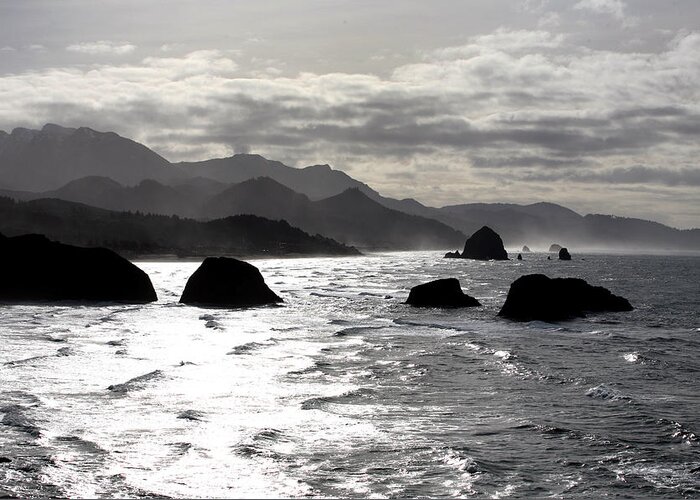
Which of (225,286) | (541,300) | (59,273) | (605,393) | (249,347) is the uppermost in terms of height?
(59,273)

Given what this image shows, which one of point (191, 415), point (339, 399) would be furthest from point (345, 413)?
point (191, 415)

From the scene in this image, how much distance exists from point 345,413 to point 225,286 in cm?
3851

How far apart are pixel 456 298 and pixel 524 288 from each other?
9.26m

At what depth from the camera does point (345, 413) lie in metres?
20.7

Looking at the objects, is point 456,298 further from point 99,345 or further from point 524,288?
point 99,345

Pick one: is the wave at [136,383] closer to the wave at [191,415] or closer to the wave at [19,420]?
the wave at [19,420]

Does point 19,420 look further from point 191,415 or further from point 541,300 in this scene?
point 541,300

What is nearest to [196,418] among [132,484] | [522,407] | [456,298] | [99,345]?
[132,484]

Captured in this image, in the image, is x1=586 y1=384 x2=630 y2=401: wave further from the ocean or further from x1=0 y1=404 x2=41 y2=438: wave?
x1=0 y1=404 x2=41 y2=438: wave

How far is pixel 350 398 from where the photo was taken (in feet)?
74.8

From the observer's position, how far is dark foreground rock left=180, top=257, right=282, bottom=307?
57594 mm

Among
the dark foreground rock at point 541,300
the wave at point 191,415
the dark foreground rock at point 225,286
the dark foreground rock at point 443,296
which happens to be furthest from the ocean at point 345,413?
the dark foreground rock at point 443,296

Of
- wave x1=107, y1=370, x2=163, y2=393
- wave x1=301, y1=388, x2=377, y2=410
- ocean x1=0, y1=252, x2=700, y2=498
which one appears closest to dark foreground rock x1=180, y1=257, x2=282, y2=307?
ocean x1=0, y1=252, x2=700, y2=498

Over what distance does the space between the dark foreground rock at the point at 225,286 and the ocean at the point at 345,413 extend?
15.9 metres
